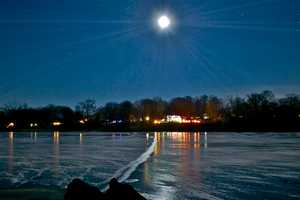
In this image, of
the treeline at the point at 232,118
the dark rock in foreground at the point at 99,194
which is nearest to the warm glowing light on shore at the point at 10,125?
the treeline at the point at 232,118

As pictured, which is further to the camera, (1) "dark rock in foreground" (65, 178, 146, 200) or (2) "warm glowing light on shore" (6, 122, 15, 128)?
(2) "warm glowing light on shore" (6, 122, 15, 128)

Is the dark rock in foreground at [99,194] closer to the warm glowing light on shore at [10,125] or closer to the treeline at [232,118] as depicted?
the treeline at [232,118]

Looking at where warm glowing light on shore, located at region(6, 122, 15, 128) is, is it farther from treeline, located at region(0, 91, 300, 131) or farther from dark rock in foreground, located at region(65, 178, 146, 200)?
dark rock in foreground, located at region(65, 178, 146, 200)

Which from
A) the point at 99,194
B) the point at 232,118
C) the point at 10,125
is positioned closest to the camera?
the point at 99,194

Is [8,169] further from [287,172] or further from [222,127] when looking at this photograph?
[222,127]

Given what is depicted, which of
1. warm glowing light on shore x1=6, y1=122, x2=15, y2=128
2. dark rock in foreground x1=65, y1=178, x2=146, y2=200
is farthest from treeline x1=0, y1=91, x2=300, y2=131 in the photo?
dark rock in foreground x1=65, y1=178, x2=146, y2=200

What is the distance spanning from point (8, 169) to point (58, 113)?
595ft

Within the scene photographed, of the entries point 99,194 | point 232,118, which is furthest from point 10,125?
point 99,194

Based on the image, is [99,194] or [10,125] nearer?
[99,194]

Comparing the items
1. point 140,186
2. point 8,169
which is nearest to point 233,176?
point 140,186

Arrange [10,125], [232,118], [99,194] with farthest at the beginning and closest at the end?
[10,125] → [232,118] → [99,194]

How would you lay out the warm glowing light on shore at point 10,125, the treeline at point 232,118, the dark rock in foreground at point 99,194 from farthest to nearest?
the warm glowing light on shore at point 10,125
the treeline at point 232,118
the dark rock in foreground at point 99,194

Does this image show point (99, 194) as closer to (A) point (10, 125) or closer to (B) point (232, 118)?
(B) point (232, 118)

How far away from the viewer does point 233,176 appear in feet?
60.1
